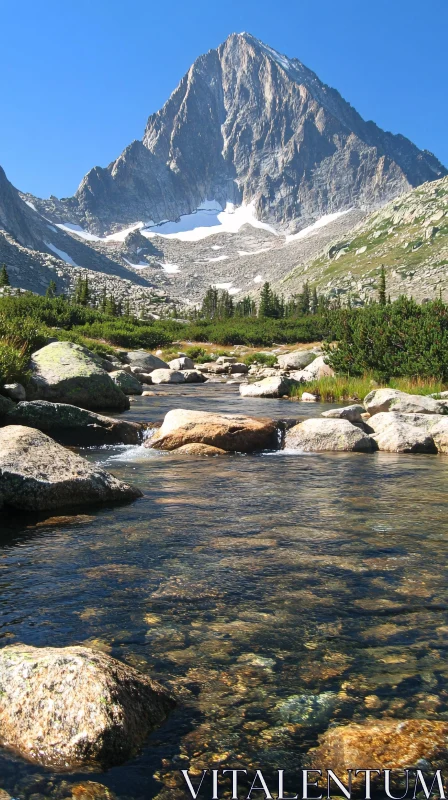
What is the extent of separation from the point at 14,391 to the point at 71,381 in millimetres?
3030

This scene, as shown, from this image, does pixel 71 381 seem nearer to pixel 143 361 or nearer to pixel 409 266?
pixel 143 361

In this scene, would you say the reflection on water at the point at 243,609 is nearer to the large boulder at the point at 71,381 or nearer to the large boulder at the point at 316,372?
the large boulder at the point at 71,381

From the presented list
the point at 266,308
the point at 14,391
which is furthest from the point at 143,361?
the point at 266,308

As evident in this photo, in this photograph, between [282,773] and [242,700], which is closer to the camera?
[282,773]

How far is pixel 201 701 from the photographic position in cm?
383

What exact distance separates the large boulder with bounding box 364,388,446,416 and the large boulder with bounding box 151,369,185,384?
17.9m

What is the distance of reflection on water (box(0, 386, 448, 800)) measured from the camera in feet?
11.5

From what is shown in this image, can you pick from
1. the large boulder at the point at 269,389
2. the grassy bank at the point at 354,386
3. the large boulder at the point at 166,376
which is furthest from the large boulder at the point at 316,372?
the large boulder at the point at 166,376

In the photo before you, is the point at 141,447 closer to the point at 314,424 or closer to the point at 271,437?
the point at 271,437

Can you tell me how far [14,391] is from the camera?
16.0m

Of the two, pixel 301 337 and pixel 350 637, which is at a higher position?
pixel 301 337

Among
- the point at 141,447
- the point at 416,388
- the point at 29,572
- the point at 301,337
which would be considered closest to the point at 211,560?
the point at 29,572

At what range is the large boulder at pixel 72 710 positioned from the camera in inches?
125

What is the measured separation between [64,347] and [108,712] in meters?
18.6
